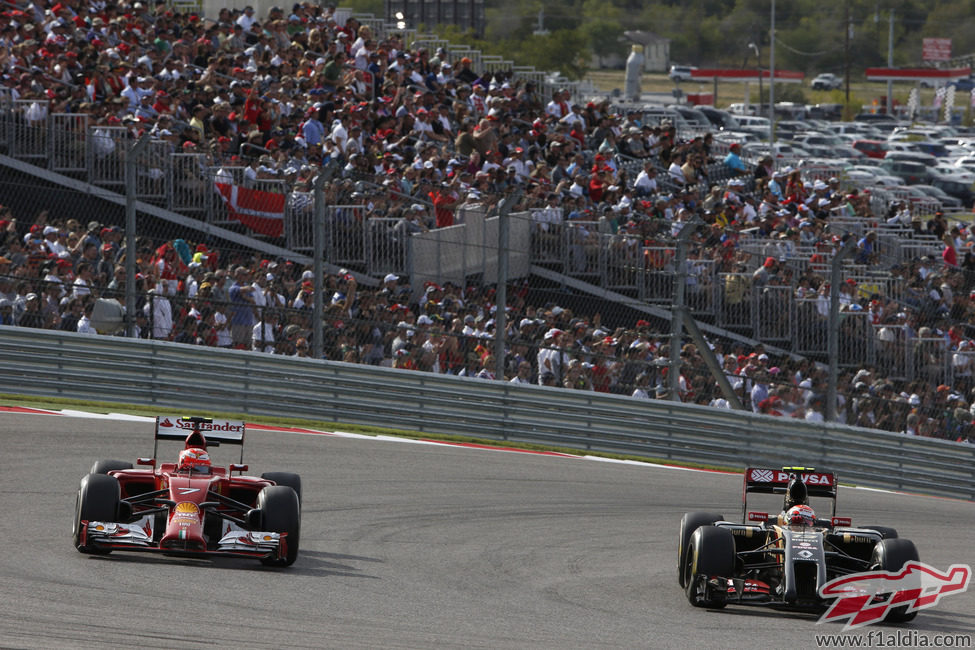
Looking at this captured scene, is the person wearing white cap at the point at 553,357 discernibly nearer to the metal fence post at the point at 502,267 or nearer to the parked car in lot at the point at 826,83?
the metal fence post at the point at 502,267

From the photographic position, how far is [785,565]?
9031 millimetres

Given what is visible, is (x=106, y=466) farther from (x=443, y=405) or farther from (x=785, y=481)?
(x=443, y=405)

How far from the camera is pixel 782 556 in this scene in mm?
9242

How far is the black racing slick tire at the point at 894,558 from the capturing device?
9.09 metres

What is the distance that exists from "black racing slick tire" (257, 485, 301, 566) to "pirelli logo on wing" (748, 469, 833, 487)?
2.93 m

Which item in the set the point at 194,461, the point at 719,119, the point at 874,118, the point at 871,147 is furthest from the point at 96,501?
the point at 874,118

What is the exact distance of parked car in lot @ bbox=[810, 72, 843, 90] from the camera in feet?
329

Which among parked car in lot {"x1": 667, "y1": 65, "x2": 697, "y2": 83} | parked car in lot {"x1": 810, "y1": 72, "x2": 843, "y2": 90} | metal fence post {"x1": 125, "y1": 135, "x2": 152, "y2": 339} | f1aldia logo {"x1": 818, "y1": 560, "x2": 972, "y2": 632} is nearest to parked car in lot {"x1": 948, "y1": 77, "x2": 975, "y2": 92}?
parked car in lot {"x1": 810, "y1": 72, "x2": 843, "y2": 90}

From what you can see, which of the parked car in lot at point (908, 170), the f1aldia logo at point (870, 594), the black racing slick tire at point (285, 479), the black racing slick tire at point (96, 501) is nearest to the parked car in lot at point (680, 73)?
the parked car in lot at point (908, 170)

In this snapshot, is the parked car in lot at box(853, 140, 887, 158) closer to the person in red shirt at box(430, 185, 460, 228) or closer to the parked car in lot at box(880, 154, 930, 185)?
the parked car in lot at box(880, 154, 930, 185)

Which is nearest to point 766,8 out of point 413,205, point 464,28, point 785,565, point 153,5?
point 464,28

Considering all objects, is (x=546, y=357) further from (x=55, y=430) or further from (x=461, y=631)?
(x=461, y=631)

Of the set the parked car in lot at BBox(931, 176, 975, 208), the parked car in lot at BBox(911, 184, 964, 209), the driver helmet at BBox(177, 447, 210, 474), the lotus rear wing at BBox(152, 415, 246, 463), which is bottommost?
the driver helmet at BBox(177, 447, 210, 474)

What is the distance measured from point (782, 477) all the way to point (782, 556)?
40.9 inches
